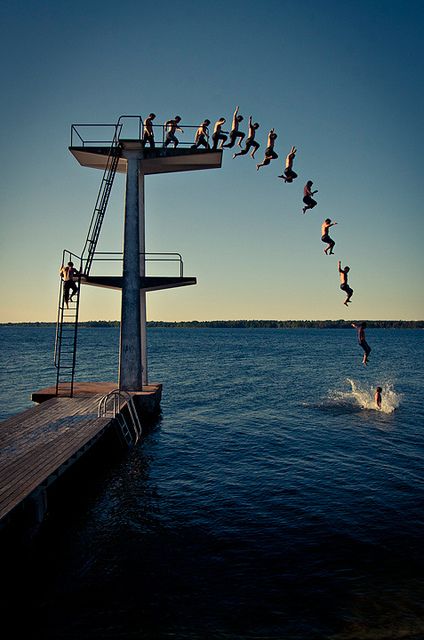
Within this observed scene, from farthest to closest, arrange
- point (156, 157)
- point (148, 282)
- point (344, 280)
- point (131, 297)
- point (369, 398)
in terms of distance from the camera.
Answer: point (369, 398)
point (156, 157)
point (148, 282)
point (131, 297)
point (344, 280)

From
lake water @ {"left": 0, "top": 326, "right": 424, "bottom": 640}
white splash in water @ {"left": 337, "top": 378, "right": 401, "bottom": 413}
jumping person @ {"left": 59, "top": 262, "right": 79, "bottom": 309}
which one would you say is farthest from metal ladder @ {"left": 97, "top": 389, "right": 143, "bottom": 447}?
white splash in water @ {"left": 337, "top": 378, "right": 401, "bottom": 413}

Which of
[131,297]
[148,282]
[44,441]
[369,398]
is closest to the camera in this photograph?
[44,441]

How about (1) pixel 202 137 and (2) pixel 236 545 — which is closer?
(2) pixel 236 545

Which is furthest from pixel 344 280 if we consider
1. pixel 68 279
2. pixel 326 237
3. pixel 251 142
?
pixel 68 279

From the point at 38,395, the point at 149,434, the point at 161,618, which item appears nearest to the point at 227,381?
the point at 149,434

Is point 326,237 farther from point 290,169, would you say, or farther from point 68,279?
point 68,279

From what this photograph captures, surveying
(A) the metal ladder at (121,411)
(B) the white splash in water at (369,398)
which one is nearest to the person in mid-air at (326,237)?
(A) the metal ladder at (121,411)

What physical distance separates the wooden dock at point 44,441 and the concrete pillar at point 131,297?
1.15 meters

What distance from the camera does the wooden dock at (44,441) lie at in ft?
30.6

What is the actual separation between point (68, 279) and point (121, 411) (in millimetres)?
6195

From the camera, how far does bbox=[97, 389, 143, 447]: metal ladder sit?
16.6m

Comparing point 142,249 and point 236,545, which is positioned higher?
point 142,249

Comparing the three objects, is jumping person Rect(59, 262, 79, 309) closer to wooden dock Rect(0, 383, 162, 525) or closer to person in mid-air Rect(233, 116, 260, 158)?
wooden dock Rect(0, 383, 162, 525)

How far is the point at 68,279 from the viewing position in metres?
18.3
